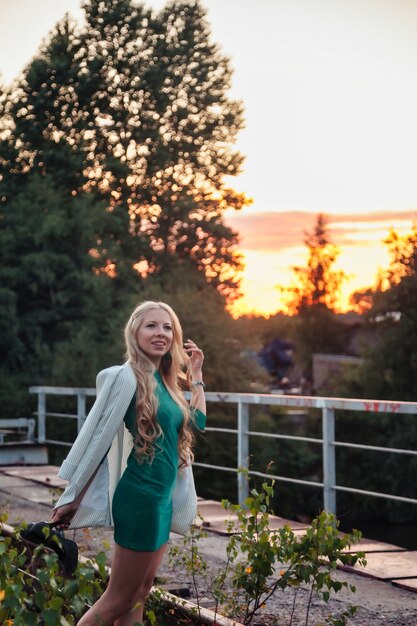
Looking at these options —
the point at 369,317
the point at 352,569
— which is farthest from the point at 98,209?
the point at 352,569

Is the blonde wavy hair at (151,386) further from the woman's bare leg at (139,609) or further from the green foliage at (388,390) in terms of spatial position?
the green foliage at (388,390)

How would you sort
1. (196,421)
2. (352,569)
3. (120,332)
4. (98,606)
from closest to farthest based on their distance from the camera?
(98,606) → (196,421) → (352,569) → (120,332)

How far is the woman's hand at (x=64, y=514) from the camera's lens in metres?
4.40

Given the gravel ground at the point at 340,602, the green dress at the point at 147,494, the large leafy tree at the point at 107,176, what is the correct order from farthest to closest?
the large leafy tree at the point at 107,176
the gravel ground at the point at 340,602
the green dress at the point at 147,494

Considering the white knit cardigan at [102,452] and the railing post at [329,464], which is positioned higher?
the white knit cardigan at [102,452]

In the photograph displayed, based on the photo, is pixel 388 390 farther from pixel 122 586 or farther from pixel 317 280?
A: pixel 317 280

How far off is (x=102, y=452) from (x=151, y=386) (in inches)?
13.0

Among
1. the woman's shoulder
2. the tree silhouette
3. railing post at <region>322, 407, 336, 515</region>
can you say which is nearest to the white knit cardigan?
the woman's shoulder

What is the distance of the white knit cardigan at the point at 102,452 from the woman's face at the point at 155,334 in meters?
0.15

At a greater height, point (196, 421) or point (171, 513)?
point (196, 421)

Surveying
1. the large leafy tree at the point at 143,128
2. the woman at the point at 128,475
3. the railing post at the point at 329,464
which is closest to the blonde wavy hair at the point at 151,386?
the woman at the point at 128,475

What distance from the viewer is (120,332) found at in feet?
108

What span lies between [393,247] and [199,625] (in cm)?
3964

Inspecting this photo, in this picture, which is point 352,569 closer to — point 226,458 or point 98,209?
point 226,458
